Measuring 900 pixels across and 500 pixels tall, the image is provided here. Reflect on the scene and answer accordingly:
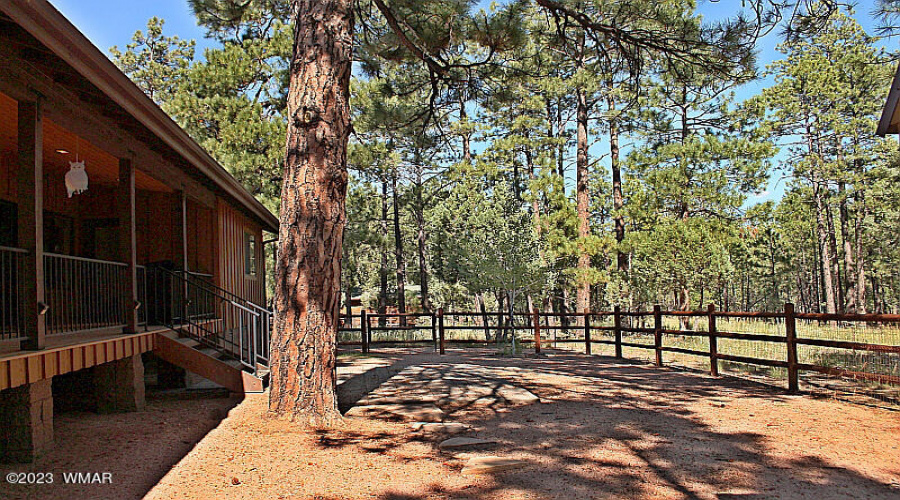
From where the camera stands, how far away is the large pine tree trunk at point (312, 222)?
21.2 ft

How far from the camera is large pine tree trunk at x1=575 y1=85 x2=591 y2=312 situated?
74.3 ft

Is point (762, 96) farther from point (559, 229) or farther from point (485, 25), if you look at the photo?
point (485, 25)

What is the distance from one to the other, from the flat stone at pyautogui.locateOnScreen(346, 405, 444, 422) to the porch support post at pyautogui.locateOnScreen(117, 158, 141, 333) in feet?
9.41

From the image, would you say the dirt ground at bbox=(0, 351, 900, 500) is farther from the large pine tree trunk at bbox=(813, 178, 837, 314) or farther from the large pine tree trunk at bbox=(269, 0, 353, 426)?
the large pine tree trunk at bbox=(813, 178, 837, 314)

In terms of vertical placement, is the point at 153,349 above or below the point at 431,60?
below

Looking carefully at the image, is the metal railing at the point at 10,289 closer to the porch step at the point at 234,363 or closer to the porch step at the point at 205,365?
the porch step at the point at 205,365

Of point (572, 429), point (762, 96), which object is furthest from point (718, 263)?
point (572, 429)

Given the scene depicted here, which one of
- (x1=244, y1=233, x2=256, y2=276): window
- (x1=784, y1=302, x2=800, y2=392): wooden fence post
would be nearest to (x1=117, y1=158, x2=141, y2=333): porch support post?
(x1=244, y1=233, x2=256, y2=276): window

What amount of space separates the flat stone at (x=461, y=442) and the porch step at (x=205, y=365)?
344 centimetres

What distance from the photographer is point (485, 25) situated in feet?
31.2

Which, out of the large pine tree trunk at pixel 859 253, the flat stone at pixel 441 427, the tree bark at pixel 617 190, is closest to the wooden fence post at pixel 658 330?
the flat stone at pixel 441 427

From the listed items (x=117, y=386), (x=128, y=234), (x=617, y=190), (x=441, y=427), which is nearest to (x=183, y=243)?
(x=128, y=234)

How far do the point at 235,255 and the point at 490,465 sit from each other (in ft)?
31.8

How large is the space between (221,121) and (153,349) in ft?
39.9
